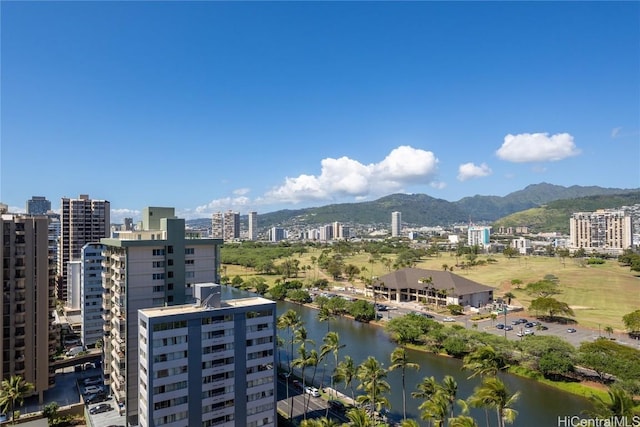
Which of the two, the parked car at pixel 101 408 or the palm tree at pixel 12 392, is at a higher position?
the palm tree at pixel 12 392

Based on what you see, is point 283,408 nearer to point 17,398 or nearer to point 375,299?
point 17,398

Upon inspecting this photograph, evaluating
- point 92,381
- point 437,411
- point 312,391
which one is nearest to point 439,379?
point 312,391

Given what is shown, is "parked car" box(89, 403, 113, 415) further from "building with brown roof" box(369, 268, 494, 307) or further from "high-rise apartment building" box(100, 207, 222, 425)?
"building with brown roof" box(369, 268, 494, 307)

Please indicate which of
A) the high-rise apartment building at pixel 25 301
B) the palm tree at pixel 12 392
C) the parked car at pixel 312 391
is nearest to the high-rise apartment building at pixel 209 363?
the parked car at pixel 312 391

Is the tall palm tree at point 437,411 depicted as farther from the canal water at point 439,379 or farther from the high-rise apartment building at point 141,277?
the high-rise apartment building at point 141,277

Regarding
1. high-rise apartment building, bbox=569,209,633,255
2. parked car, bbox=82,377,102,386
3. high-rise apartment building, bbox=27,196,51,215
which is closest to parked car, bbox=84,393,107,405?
parked car, bbox=82,377,102,386

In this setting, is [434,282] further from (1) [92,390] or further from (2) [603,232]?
(2) [603,232]
